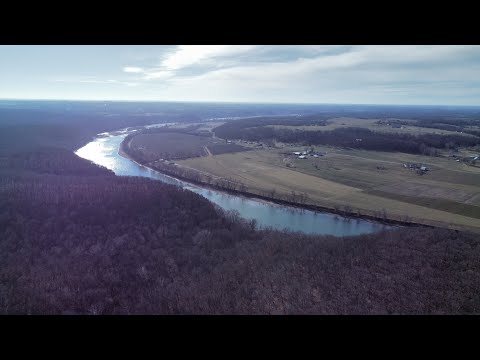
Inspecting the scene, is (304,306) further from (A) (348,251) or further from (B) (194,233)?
(B) (194,233)

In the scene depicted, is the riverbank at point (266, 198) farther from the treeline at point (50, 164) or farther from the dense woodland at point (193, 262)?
the treeline at point (50, 164)

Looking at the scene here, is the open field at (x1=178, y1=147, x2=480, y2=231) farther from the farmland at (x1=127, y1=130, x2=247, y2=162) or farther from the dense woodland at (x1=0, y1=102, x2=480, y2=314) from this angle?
the dense woodland at (x1=0, y1=102, x2=480, y2=314)

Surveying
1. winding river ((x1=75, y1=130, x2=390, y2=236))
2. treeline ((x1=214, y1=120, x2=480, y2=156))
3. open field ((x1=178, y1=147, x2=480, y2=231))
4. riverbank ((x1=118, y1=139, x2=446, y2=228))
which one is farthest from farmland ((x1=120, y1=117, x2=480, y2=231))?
winding river ((x1=75, y1=130, x2=390, y2=236))

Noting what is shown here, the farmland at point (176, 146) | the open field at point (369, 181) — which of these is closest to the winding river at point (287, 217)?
the open field at point (369, 181)

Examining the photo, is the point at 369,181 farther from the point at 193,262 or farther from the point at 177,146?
the point at 177,146

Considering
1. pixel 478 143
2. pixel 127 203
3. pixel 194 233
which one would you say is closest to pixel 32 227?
pixel 127 203

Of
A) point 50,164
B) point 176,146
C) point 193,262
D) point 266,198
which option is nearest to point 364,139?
point 176,146
